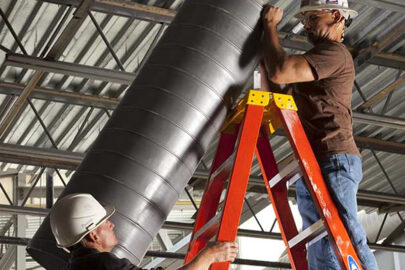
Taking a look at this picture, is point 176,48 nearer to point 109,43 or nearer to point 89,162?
point 89,162

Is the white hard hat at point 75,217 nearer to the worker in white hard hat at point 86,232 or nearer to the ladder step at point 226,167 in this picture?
the worker in white hard hat at point 86,232

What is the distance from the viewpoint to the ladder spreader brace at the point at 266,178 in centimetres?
573

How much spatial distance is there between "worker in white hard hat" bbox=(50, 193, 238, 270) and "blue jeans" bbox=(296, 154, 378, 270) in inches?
36.7

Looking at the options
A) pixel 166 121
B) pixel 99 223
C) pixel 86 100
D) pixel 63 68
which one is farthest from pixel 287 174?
pixel 86 100

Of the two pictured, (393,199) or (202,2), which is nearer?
(202,2)

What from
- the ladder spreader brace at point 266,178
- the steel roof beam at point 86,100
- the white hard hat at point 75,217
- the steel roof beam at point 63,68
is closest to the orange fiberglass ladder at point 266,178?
the ladder spreader brace at point 266,178

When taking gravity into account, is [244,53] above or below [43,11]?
below

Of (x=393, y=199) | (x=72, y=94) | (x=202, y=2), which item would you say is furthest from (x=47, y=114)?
(x=202, y=2)

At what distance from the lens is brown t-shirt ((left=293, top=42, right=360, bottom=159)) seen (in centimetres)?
607

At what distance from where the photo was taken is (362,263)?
5.84 m

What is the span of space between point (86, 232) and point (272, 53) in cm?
182

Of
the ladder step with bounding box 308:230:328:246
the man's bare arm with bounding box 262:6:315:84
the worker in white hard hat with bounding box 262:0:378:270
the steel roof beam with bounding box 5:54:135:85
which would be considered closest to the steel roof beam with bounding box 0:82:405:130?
the steel roof beam with bounding box 5:54:135:85

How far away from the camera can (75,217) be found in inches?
209

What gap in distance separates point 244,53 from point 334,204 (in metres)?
1.26
